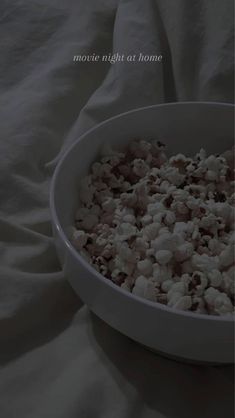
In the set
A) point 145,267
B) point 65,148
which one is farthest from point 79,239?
point 65,148

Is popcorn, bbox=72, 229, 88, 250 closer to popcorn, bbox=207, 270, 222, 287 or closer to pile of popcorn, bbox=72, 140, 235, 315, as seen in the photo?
pile of popcorn, bbox=72, 140, 235, 315

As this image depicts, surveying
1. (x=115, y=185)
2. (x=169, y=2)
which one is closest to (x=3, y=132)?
(x=115, y=185)

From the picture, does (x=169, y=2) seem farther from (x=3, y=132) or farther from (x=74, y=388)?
(x=74, y=388)

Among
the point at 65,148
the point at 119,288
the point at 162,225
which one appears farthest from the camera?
the point at 65,148

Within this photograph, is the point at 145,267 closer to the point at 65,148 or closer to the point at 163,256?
the point at 163,256

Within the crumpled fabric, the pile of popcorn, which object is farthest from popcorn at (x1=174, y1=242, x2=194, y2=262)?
the crumpled fabric

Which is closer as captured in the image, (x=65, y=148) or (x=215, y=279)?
(x=215, y=279)

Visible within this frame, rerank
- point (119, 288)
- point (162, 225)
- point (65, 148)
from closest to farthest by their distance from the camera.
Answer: point (119, 288)
point (162, 225)
point (65, 148)
